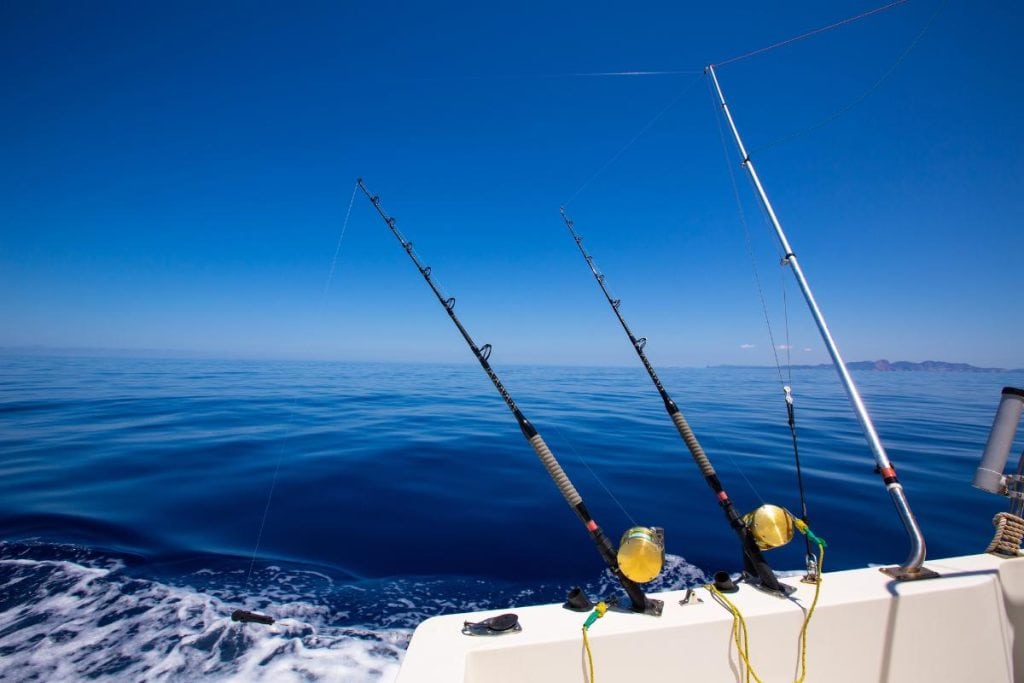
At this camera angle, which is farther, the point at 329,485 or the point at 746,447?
the point at 746,447

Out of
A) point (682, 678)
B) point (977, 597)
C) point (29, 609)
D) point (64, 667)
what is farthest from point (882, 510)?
point (29, 609)

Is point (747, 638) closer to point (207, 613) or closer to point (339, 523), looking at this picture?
point (207, 613)

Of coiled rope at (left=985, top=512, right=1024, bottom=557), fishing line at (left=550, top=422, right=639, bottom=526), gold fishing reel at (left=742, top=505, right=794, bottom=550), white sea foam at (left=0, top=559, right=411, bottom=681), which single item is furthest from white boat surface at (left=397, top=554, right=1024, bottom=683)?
fishing line at (left=550, top=422, right=639, bottom=526)

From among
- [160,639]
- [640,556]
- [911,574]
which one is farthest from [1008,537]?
[160,639]

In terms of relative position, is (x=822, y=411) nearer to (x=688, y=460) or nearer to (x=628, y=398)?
(x=628, y=398)

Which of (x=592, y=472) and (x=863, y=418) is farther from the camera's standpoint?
(x=592, y=472)

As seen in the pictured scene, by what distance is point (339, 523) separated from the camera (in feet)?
17.1

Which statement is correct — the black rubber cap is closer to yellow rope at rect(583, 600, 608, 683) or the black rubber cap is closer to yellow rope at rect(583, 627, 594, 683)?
yellow rope at rect(583, 600, 608, 683)

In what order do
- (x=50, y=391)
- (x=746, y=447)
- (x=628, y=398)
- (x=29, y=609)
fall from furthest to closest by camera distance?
(x=628, y=398), (x=50, y=391), (x=746, y=447), (x=29, y=609)

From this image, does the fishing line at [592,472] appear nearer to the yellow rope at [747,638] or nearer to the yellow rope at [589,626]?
the yellow rope at [747,638]

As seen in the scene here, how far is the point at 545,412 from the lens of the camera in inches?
586

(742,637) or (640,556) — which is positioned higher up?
(640,556)

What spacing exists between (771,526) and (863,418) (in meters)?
1.29

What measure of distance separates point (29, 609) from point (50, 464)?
5863mm
